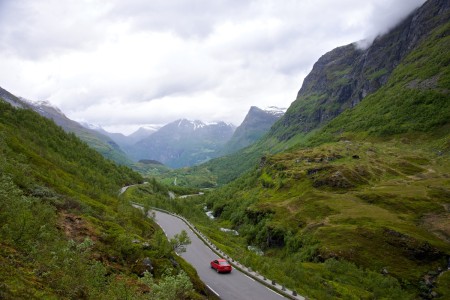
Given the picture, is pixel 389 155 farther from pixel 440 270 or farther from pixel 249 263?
pixel 249 263

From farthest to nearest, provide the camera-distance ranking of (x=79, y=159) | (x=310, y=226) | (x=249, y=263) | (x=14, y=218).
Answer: (x=79, y=159) < (x=310, y=226) < (x=249, y=263) < (x=14, y=218)

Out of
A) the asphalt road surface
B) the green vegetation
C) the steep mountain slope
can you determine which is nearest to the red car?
the asphalt road surface

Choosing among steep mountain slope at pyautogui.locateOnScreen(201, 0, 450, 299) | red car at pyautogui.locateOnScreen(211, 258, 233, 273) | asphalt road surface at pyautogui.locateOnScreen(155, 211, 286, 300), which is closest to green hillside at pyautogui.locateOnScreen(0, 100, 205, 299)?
→ asphalt road surface at pyautogui.locateOnScreen(155, 211, 286, 300)

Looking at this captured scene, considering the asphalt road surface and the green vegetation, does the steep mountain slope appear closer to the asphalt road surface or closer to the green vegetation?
the green vegetation

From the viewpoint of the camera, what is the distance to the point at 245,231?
422 feet

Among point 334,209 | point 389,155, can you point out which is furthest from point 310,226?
point 389,155

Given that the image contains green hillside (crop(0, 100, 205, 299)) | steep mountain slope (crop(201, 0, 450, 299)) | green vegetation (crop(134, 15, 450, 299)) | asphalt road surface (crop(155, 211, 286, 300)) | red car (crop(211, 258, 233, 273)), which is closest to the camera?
green hillside (crop(0, 100, 205, 299))

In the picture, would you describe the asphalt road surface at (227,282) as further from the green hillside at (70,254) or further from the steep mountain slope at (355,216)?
the steep mountain slope at (355,216)

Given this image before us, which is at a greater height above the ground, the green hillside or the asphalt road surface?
the green hillside

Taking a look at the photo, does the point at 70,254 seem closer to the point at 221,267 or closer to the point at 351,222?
the point at 221,267

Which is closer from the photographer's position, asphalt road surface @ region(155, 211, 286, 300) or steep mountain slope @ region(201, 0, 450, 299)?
asphalt road surface @ region(155, 211, 286, 300)

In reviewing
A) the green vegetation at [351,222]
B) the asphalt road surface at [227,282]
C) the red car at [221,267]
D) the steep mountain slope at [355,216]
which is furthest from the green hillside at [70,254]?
the steep mountain slope at [355,216]

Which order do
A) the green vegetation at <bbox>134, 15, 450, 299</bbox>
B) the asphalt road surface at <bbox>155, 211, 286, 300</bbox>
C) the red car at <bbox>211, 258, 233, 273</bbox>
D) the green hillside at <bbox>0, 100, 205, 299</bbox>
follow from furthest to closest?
the green vegetation at <bbox>134, 15, 450, 299</bbox> < the red car at <bbox>211, 258, 233, 273</bbox> < the asphalt road surface at <bbox>155, 211, 286, 300</bbox> < the green hillside at <bbox>0, 100, 205, 299</bbox>

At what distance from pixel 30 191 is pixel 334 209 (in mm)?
98388
